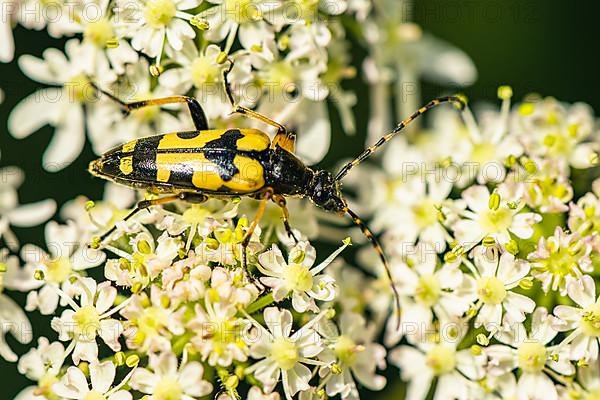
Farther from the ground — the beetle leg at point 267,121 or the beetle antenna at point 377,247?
the beetle leg at point 267,121

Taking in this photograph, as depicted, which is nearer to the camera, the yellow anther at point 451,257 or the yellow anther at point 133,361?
the yellow anther at point 133,361

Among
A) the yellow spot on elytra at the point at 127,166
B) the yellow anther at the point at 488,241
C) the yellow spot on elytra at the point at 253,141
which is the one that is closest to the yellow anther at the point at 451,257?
the yellow anther at the point at 488,241

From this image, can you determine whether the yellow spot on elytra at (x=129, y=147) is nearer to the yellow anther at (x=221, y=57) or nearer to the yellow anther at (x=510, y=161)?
the yellow anther at (x=221, y=57)

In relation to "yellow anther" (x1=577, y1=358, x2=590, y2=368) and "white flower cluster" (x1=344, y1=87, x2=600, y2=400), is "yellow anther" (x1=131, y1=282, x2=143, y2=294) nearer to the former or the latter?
"white flower cluster" (x1=344, y1=87, x2=600, y2=400)

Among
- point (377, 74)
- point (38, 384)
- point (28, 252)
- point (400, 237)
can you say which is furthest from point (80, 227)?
point (377, 74)

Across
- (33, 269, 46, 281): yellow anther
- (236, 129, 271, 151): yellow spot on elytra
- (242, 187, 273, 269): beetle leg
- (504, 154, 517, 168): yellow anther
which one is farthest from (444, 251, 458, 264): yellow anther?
(33, 269, 46, 281): yellow anther

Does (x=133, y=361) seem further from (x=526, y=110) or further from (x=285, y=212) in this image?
(x=526, y=110)
